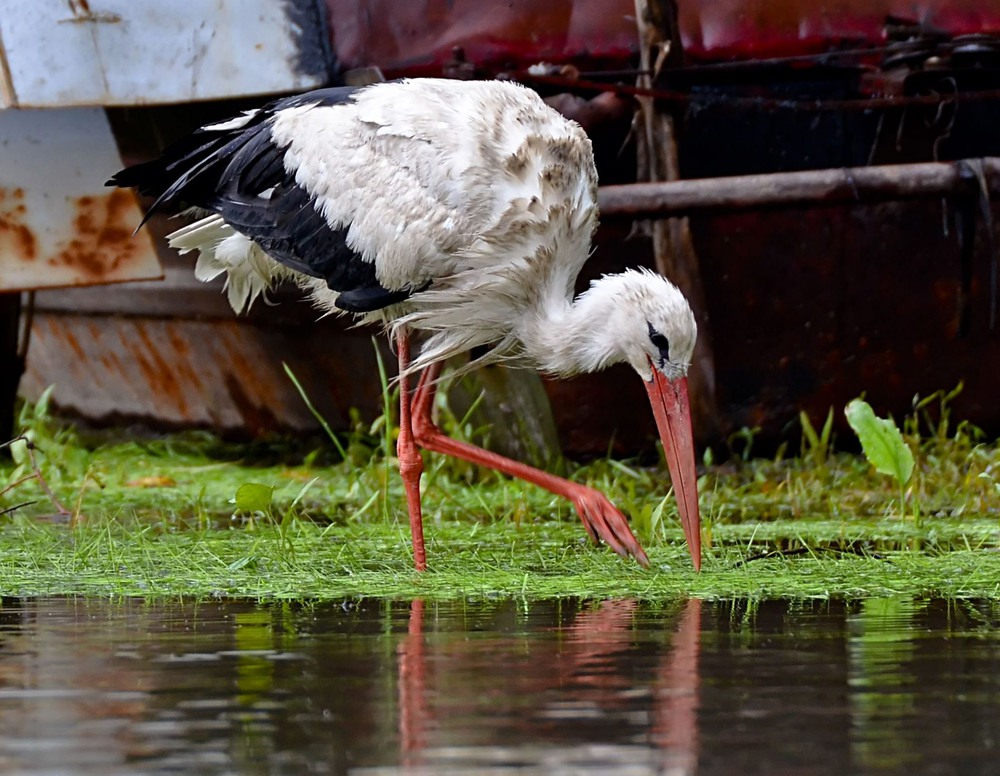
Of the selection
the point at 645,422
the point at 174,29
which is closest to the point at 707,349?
the point at 645,422

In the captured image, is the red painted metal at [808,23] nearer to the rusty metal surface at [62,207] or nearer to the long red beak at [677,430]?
the long red beak at [677,430]

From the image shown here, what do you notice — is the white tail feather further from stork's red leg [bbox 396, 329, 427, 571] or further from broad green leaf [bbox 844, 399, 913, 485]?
broad green leaf [bbox 844, 399, 913, 485]

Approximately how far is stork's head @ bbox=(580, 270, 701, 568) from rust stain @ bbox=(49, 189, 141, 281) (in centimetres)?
253

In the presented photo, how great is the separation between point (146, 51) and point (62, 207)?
83 centimetres

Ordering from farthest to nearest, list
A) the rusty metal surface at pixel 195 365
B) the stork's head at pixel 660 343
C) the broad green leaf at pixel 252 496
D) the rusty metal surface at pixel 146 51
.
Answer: the rusty metal surface at pixel 195 365 → the rusty metal surface at pixel 146 51 → the broad green leaf at pixel 252 496 → the stork's head at pixel 660 343

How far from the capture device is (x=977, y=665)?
10.8 ft

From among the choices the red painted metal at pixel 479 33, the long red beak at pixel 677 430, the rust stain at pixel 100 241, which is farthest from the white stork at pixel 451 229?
the rust stain at pixel 100 241

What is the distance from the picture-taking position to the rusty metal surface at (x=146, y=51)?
21.0 ft

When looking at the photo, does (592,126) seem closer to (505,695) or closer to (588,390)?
(588,390)

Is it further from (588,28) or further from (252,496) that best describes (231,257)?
(588,28)

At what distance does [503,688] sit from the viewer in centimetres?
308

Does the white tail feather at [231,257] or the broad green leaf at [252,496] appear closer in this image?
the broad green leaf at [252,496]

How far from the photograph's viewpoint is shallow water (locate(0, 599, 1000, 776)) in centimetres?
257


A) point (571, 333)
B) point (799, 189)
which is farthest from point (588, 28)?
point (571, 333)
